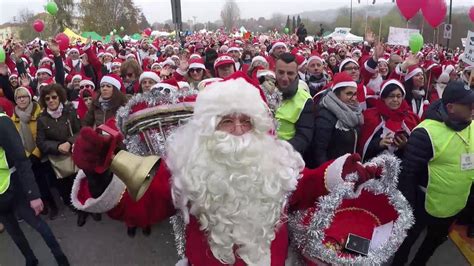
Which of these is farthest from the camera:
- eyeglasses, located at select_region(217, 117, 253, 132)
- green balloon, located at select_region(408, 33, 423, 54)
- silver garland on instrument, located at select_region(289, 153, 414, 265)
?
green balloon, located at select_region(408, 33, 423, 54)

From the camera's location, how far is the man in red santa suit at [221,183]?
1.84 m

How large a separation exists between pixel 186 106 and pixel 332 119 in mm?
1575

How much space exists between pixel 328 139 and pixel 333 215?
1665mm

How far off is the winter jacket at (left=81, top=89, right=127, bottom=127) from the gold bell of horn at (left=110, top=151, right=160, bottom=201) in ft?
10.5

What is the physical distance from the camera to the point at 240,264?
1.94m

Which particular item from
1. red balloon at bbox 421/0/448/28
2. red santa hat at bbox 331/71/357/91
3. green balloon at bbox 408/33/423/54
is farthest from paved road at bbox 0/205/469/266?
red balloon at bbox 421/0/448/28

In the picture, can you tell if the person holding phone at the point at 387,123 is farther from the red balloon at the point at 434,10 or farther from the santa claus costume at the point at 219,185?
the red balloon at the point at 434,10

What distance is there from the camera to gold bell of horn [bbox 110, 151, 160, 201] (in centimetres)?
166

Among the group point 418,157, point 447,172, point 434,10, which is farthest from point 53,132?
point 434,10

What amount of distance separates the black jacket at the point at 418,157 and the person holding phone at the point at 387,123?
52 cm

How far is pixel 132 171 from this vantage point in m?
1.66

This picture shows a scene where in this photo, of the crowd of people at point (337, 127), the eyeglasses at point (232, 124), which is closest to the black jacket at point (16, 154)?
the crowd of people at point (337, 127)

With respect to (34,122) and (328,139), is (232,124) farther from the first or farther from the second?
(34,122)

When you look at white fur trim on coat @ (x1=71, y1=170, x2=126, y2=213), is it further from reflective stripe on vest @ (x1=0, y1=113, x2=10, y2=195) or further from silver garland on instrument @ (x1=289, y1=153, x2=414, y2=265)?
reflective stripe on vest @ (x1=0, y1=113, x2=10, y2=195)
